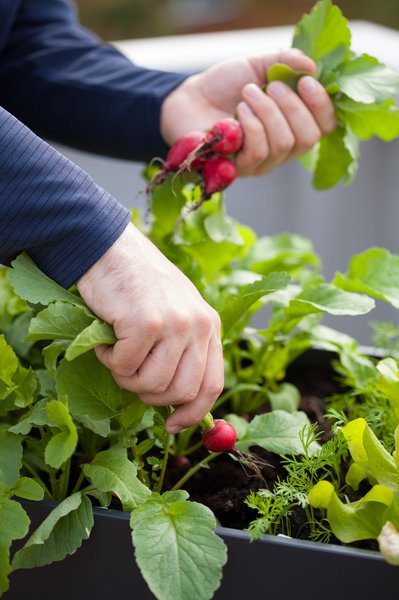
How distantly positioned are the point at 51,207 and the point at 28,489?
18cm

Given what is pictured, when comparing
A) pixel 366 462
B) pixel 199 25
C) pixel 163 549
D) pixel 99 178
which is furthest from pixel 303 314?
pixel 199 25

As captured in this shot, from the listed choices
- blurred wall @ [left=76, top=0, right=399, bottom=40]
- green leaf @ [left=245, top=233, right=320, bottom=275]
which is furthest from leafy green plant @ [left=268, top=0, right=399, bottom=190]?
blurred wall @ [left=76, top=0, right=399, bottom=40]

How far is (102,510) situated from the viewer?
0.48m

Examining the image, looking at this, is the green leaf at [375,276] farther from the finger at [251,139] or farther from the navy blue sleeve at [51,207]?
the navy blue sleeve at [51,207]

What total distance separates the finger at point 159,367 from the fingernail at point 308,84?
307 mm

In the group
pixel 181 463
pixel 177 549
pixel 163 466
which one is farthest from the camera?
pixel 181 463

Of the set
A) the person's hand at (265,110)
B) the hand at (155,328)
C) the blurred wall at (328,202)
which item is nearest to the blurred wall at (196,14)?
the blurred wall at (328,202)

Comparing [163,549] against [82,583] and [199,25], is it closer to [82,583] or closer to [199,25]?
[82,583]

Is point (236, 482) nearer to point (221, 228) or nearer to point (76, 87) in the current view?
point (221, 228)

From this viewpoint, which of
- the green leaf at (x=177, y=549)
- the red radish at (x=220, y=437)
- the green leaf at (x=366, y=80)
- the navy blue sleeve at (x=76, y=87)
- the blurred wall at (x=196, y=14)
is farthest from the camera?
the blurred wall at (x=196, y=14)

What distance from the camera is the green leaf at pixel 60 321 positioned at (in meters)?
0.49

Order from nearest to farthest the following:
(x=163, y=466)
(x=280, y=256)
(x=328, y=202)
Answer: (x=163, y=466)
(x=280, y=256)
(x=328, y=202)

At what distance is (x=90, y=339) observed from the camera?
46 centimetres

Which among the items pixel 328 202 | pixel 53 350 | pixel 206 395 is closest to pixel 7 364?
pixel 53 350
